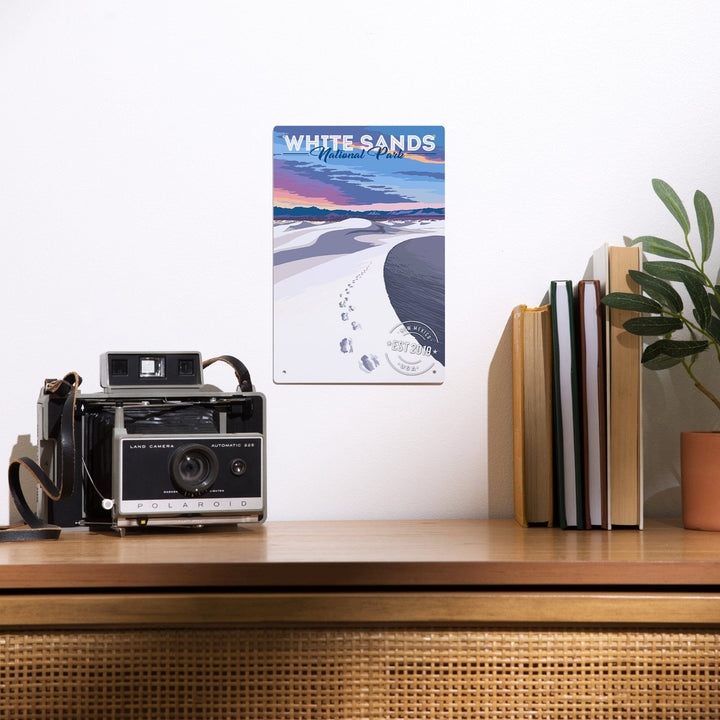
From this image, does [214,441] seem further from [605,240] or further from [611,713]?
[605,240]

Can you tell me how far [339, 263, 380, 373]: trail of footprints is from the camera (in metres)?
1.28

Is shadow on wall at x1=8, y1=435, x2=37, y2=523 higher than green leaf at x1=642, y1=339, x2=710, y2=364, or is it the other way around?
green leaf at x1=642, y1=339, x2=710, y2=364

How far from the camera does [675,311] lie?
1.11 m

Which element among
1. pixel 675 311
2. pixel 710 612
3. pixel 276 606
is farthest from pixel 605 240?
pixel 276 606

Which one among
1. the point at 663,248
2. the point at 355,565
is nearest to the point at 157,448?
the point at 355,565

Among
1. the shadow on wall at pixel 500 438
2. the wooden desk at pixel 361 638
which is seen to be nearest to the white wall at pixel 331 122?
the shadow on wall at pixel 500 438

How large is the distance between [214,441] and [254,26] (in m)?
0.73

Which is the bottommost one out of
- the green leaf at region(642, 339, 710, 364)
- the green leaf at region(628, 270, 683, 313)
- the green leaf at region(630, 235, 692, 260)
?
the green leaf at region(642, 339, 710, 364)

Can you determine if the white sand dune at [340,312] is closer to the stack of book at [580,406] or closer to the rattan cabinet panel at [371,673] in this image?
the stack of book at [580,406]

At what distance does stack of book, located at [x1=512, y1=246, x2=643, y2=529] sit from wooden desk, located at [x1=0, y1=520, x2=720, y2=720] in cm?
26

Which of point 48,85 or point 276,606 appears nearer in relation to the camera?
point 276,606

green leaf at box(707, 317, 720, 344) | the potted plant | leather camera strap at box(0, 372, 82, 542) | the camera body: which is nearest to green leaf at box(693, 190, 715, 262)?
the potted plant

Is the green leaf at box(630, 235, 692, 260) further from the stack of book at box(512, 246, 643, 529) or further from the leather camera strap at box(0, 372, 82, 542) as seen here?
the leather camera strap at box(0, 372, 82, 542)

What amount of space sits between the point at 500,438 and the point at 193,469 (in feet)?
1.75
